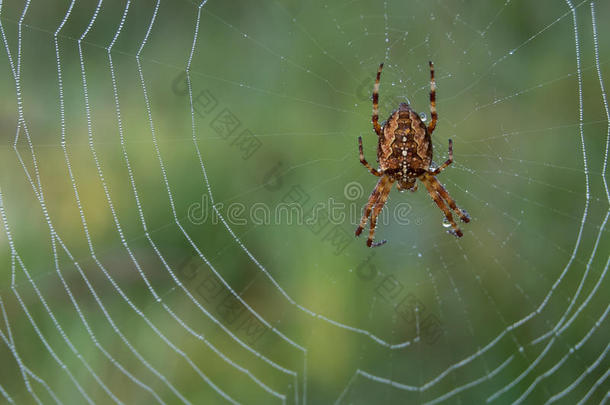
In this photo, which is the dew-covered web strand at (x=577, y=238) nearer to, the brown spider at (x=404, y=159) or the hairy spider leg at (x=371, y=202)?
the brown spider at (x=404, y=159)

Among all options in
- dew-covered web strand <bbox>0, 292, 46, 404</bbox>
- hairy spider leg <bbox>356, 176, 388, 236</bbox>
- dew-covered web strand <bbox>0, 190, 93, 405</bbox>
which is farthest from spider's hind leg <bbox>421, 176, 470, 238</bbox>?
dew-covered web strand <bbox>0, 292, 46, 404</bbox>

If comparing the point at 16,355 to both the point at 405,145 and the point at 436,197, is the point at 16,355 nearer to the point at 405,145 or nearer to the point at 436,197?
the point at 405,145

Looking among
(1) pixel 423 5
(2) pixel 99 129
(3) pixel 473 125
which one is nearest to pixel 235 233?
(2) pixel 99 129

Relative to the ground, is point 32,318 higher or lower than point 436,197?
higher

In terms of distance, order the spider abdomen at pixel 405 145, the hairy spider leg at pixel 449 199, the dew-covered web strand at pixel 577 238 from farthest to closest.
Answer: the hairy spider leg at pixel 449 199
the dew-covered web strand at pixel 577 238
the spider abdomen at pixel 405 145
